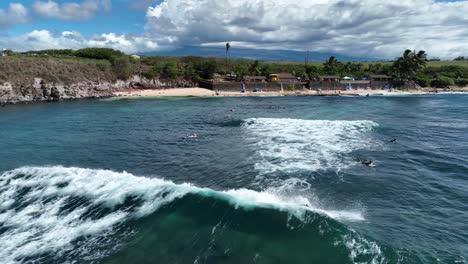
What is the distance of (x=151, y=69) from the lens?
130m

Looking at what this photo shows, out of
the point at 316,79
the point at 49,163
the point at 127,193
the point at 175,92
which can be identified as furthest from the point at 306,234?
the point at 316,79

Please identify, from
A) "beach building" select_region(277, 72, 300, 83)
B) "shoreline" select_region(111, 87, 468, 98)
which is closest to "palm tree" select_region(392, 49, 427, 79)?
"shoreline" select_region(111, 87, 468, 98)

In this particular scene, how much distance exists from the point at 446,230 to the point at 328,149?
62.4ft

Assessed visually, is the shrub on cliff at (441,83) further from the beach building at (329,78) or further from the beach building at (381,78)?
the beach building at (329,78)

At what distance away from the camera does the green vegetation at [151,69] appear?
341 feet

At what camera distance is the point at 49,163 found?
113 ft

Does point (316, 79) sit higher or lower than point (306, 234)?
higher

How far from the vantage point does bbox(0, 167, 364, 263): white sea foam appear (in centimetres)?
1991

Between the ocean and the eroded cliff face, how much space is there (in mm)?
53751

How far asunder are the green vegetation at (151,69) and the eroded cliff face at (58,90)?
239 cm

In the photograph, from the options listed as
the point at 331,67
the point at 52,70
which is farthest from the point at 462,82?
the point at 52,70

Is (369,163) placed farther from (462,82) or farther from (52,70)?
(462,82)

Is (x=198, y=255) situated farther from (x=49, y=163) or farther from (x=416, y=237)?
(x=49, y=163)

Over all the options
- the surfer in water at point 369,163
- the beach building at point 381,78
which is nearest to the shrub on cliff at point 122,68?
the beach building at point 381,78
